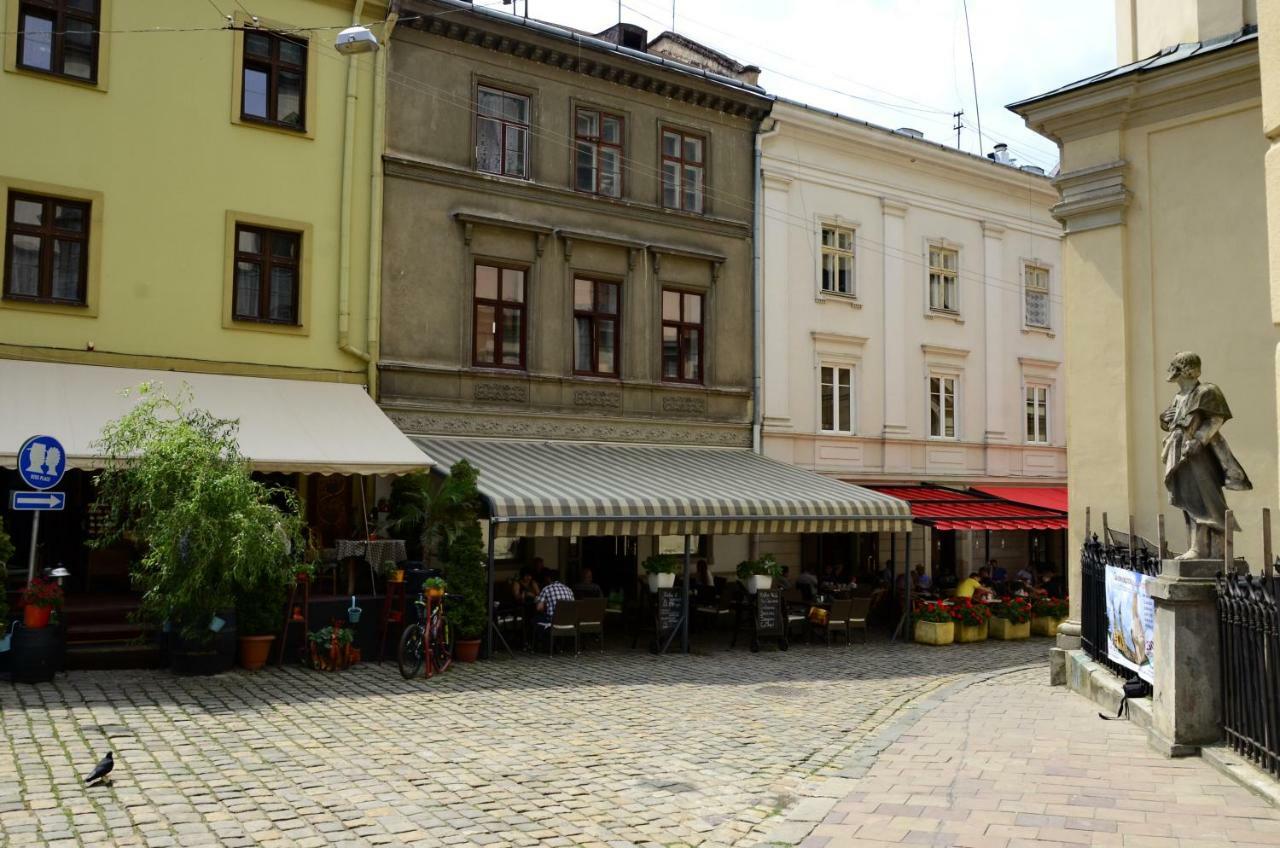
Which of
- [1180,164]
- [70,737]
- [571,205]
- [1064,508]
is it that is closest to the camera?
[70,737]

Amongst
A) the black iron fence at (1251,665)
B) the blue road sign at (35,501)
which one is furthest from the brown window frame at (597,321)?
the black iron fence at (1251,665)

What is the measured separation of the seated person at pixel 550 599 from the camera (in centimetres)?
1558

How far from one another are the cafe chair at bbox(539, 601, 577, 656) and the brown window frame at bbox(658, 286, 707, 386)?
6.29 m

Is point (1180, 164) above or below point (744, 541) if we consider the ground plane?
above

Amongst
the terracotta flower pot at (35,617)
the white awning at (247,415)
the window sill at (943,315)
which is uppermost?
the window sill at (943,315)

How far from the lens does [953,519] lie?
20.6 metres

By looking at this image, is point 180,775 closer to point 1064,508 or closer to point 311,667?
point 311,667

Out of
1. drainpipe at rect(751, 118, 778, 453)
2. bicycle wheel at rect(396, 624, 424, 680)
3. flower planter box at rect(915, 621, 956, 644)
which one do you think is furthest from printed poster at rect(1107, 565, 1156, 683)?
drainpipe at rect(751, 118, 778, 453)

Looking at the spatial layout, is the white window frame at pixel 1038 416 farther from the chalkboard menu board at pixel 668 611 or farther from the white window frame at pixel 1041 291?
the chalkboard menu board at pixel 668 611

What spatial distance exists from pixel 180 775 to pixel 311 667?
528 cm

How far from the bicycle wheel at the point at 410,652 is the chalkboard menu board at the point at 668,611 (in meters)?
4.34

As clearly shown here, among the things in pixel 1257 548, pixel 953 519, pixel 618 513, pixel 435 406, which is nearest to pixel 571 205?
pixel 435 406

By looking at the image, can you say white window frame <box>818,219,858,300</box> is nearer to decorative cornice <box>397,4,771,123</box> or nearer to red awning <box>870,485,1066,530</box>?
decorative cornice <box>397,4,771,123</box>

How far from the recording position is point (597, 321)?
1984 centimetres
